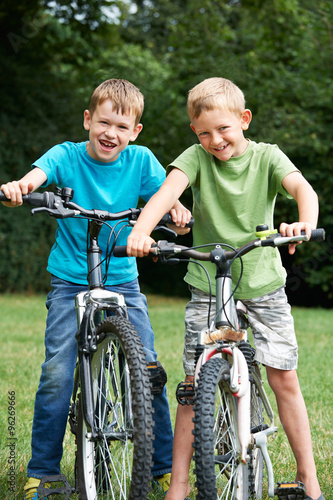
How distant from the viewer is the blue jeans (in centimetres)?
294

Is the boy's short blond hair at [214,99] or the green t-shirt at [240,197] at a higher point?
the boy's short blond hair at [214,99]

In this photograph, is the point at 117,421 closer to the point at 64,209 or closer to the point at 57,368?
the point at 57,368

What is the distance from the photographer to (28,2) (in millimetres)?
12594

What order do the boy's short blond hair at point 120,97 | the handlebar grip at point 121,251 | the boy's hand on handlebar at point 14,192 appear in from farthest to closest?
the boy's short blond hair at point 120,97, the boy's hand on handlebar at point 14,192, the handlebar grip at point 121,251

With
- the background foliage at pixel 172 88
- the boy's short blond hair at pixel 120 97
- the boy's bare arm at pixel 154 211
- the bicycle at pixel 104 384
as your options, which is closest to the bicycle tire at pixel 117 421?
the bicycle at pixel 104 384

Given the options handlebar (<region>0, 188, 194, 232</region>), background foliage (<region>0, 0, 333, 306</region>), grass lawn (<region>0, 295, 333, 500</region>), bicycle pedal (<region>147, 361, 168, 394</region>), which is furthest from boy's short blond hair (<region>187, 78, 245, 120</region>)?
background foliage (<region>0, 0, 333, 306</region>)

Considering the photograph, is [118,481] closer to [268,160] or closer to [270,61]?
[268,160]

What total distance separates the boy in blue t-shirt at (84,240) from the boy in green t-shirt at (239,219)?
311 mm

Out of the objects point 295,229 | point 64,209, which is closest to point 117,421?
point 64,209

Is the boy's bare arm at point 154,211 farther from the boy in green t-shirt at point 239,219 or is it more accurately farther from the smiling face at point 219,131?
the smiling face at point 219,131

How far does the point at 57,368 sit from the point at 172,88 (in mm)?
11881

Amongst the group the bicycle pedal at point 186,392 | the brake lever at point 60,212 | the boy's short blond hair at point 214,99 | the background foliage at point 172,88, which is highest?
the background foliage at point 172,88

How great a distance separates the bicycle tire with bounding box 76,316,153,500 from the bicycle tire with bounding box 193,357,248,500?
0.17 meters

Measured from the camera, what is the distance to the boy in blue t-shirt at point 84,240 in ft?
9.64
